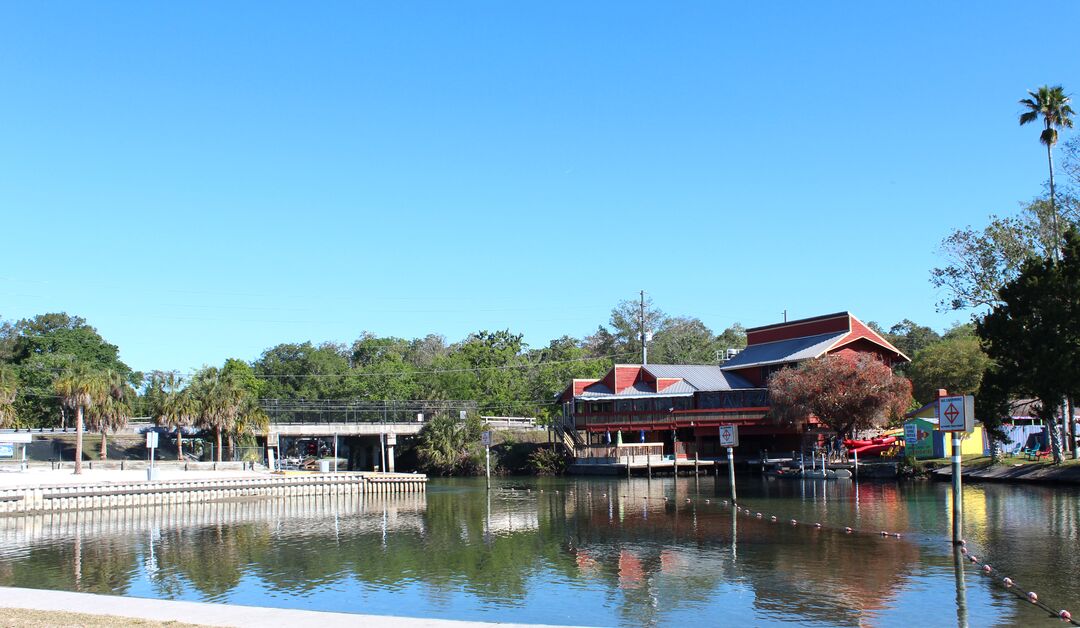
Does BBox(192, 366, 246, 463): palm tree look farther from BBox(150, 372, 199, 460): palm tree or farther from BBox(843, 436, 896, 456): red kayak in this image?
BBox(843, 436, 896, 456): red kayak

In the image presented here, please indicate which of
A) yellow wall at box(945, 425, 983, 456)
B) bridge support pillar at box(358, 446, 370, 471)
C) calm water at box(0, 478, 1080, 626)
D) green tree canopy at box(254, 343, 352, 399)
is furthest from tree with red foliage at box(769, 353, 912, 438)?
green tree canopy at box(254, 343, 352, 399)

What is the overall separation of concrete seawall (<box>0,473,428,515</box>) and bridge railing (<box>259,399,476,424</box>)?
1991cm

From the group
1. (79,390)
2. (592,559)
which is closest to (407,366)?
(79,390)

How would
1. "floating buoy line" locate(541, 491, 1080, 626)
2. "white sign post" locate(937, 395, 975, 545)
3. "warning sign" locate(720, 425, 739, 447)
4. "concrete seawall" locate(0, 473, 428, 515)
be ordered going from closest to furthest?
"floating buoy line" locate(541, 491, 1080, 626) < "white sign post" locate(937, 395, 975, 545) < "concrete seawall" locate(0, 473, 428, 515) < "warning sign" locate(720, 425, 739, 447)

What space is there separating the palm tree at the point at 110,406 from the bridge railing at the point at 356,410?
15338 millimetres

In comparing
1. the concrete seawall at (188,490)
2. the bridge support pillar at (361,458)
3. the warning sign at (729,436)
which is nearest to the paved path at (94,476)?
the concrete seawall at (188,490)

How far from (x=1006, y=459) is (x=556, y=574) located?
44.5 m

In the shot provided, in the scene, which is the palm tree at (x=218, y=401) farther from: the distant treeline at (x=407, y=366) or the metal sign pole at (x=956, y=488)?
the metal sign pole at (x=956, y=488)

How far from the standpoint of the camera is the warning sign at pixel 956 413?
2642cm

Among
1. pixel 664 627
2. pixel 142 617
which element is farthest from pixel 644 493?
pixel 142 617

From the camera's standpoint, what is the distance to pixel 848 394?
2370 inches

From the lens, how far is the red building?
72375 mm

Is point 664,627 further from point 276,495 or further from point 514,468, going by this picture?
point 514,468

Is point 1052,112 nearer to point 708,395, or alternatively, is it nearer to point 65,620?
point 708,395
